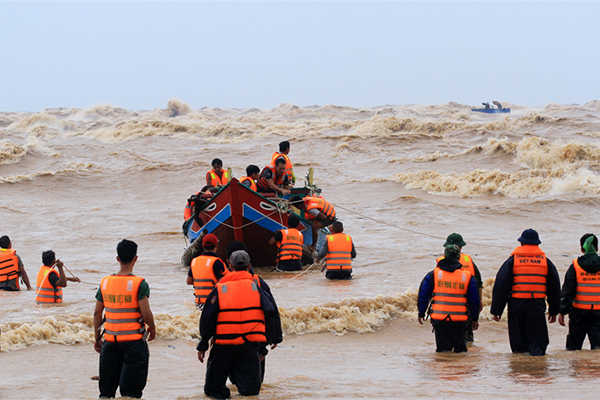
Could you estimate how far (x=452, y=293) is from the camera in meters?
6.32

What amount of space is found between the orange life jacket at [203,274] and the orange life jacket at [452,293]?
7.62 feet

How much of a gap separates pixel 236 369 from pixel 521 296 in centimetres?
303

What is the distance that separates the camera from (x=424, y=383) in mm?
5484

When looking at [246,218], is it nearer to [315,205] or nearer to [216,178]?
[315,205]

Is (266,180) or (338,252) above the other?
(266,180)

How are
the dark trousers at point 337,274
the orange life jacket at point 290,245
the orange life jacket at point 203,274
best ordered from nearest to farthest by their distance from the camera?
the orange life jacket at point 203,274
the dark trousers at point 337,274
the orange life jacket at point 290,245

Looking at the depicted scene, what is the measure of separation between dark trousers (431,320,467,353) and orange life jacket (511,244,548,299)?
0.64 metres

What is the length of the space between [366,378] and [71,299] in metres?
5.99

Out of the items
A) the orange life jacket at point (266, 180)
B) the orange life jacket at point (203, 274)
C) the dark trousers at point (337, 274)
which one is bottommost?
the dark trousers at point (337, 274)

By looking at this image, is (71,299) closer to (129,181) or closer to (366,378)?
(366,378)

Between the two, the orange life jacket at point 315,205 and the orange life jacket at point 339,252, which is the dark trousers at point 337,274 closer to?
the orange life jacket at point 339,252

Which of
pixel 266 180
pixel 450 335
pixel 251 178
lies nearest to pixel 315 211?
pixel 266 180

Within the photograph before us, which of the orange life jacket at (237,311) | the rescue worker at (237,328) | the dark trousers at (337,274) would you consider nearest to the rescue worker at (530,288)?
the rescue worker at (237,328)

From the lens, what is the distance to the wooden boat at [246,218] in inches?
504
